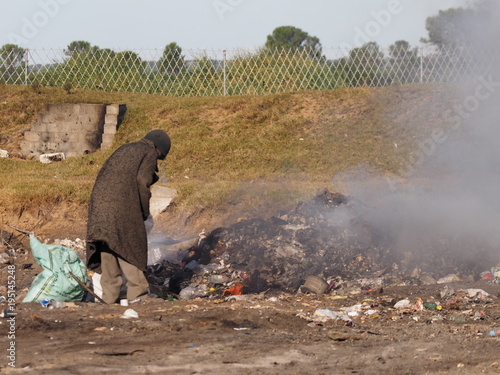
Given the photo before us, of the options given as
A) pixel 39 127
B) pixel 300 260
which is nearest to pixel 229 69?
pixel 39 127

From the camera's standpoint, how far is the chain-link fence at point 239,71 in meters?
19.5

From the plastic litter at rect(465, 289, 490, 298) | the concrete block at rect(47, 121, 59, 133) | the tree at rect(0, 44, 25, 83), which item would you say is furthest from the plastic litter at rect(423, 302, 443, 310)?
the tree at rect(0, 44, 25, 83)

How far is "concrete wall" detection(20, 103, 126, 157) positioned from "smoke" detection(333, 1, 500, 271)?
6.24 m

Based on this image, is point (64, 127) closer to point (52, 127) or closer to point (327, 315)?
point (52, 127)

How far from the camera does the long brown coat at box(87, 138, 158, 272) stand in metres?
6.75

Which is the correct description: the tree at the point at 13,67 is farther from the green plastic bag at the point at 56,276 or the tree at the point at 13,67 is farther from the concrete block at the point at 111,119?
the green plastic bag at the point at 56,276

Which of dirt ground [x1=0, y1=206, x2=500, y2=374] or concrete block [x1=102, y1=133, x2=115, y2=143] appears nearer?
dirt ground [x1=0, y1=206, x2=500, y2=374]

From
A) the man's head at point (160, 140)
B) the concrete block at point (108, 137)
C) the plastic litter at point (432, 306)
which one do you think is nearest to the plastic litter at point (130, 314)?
the man's head at point (160, 140)

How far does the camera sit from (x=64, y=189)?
1159cm

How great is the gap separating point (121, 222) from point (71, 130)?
10.5m

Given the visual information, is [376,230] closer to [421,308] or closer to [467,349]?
[421,308]

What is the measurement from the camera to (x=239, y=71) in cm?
2008

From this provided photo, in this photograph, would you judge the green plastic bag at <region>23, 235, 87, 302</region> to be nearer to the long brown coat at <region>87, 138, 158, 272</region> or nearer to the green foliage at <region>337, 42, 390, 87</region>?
the long brown coat at <region>87, 138, 158, 272</region>

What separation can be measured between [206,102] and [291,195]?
23.4ft
